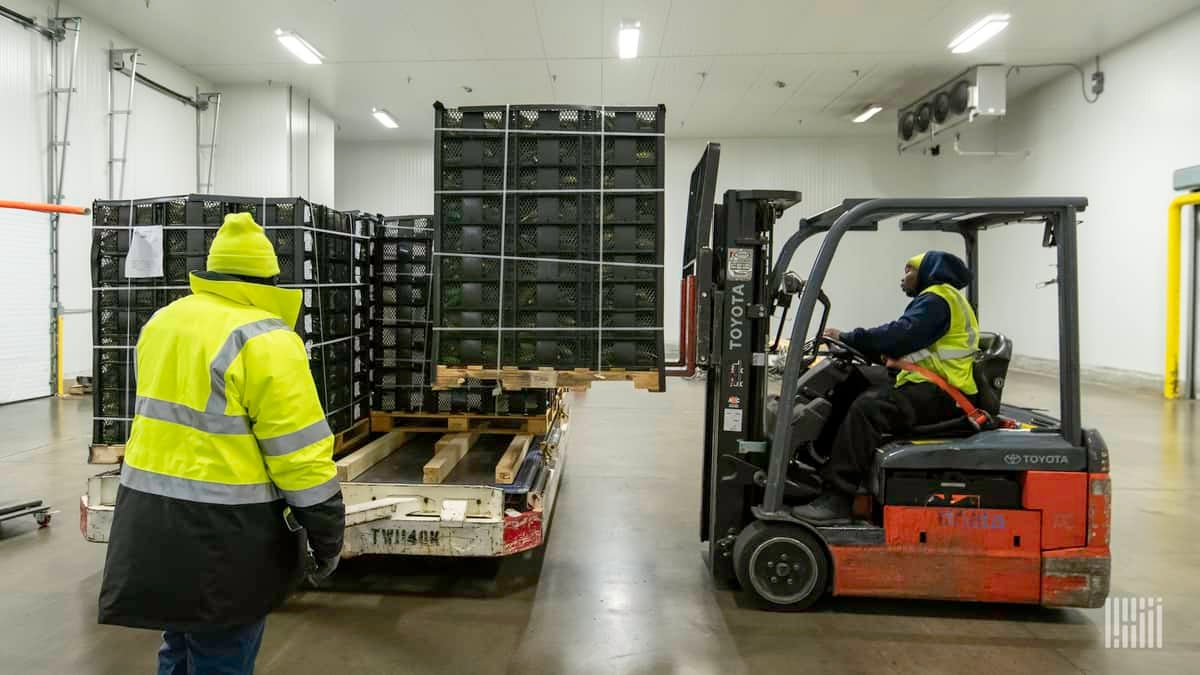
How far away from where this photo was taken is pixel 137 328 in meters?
4.20

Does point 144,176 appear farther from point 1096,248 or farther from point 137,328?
point 1096,248

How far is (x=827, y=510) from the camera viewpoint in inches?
151

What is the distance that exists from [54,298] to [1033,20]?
1719 cm

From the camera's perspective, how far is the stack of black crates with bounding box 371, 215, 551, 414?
4.92m

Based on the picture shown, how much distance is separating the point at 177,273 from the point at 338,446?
5.05 ft

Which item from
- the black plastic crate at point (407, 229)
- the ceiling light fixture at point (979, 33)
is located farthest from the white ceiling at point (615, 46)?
the black plastic crate at point (407, 229)

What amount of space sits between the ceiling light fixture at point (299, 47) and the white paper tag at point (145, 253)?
9252 millimetres

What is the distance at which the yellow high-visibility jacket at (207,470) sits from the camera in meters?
1.89

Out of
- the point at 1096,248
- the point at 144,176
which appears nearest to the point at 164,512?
the point at 144,176

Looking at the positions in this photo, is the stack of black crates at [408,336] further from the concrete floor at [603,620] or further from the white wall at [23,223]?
the white wall at [23,223]

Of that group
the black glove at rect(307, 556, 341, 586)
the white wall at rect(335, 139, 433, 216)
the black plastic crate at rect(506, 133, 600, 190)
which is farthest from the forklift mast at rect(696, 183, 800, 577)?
the white wall at rect(335, 139, 433, 216)

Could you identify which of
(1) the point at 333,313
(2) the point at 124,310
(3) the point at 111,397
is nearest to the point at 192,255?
(2) the point at 124,310

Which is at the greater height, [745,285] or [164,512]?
[745,285]

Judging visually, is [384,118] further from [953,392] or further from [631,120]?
[953,392]
